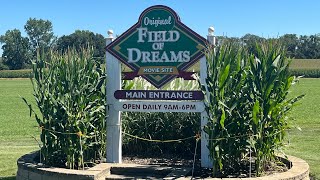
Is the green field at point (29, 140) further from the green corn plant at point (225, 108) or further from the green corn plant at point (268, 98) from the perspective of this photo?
the green corn plant at point (225, 108)

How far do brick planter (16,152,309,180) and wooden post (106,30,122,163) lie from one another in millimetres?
309

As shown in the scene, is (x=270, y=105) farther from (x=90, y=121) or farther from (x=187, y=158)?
(x=90, y=121)

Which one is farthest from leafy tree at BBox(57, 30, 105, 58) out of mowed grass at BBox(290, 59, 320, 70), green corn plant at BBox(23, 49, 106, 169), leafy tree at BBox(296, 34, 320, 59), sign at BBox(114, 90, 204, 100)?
leafy tree at BBox(296, 34, 320, 59)

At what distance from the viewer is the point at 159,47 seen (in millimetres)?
7965

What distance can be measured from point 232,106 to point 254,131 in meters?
0.48

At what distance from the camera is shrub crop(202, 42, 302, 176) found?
6.86m

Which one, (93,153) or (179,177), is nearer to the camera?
(179,177)

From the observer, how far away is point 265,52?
285 inches

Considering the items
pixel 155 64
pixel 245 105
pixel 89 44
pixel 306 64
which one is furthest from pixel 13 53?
pixel 245 105

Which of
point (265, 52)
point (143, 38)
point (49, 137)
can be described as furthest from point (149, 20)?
point (49, 137)

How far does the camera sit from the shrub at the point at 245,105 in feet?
22.5

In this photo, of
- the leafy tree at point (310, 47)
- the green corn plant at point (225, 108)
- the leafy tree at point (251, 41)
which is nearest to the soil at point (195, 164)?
the green corn plant at point (225, 108)

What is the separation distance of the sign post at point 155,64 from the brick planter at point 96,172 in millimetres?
586

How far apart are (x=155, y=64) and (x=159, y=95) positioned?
0.53m
